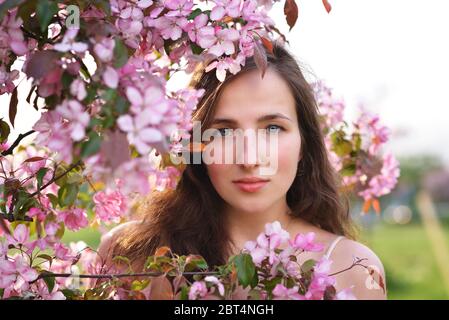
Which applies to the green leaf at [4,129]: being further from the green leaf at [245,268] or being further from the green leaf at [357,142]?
the green leaf at [357,142]

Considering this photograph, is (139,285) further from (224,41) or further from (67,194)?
(224,41)

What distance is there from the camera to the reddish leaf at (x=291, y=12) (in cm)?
134

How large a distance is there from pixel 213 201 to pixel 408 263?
7.86 m

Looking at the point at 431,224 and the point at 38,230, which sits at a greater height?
the point at 431,224

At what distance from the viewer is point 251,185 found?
5.40 ft

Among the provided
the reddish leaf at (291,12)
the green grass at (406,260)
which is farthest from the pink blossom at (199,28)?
the green grass at (406,260)

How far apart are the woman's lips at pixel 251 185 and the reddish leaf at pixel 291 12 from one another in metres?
0.43

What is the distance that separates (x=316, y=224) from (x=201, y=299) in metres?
0.81

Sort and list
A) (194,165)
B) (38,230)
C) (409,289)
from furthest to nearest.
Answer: (409,289) → (194,165) → (38,230)

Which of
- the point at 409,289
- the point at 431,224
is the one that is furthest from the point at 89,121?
the point at 431,224

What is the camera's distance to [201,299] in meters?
1.20

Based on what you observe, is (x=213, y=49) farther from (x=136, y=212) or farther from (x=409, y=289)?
(x=409, y=289)

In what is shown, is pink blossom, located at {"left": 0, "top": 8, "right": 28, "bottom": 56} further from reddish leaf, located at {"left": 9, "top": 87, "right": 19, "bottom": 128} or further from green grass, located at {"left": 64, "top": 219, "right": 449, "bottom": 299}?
green grass, located at {"left": 64, "top": 219, "right": 449, "bottom": 299}

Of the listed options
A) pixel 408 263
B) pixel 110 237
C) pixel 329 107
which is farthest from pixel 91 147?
pixel 408 263
